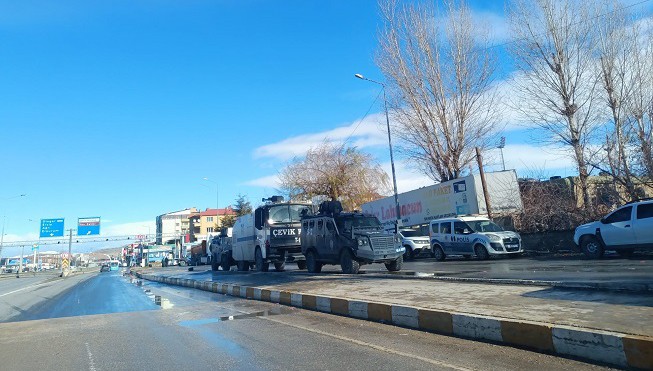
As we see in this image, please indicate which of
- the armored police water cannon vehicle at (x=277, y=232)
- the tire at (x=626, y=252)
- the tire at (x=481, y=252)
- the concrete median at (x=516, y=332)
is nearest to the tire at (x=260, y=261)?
the armored police water cannon vehicle at (x=277, y=232)

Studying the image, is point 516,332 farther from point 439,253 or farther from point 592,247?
point 439,253

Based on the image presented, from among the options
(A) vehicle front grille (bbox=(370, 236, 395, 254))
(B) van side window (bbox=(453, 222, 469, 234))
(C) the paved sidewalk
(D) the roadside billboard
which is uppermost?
(D) the roadside billboard

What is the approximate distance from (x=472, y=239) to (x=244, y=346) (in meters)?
15.3

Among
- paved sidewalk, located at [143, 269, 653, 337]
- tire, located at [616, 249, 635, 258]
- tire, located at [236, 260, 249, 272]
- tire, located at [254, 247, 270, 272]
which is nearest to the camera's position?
paved sidewalk, located at [143, 269, 653, 337]

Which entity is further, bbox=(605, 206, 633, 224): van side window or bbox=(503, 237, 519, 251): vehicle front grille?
bbox=(503, 237, 519, 251): vehicle front grille

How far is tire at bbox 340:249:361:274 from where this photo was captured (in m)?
15.1

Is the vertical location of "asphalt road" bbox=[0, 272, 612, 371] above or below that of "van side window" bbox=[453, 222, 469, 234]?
below

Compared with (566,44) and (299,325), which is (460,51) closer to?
(566,44)

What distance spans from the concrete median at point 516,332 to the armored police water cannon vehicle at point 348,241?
5435mm

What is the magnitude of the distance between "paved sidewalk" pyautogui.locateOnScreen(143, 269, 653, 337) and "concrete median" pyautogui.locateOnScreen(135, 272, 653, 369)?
282 mm

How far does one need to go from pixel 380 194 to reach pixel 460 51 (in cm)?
1985

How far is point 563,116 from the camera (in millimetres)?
23938

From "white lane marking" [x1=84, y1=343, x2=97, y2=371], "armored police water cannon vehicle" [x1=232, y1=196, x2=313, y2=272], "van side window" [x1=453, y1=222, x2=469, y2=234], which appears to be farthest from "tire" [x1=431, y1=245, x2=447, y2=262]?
"white lane marking" [x1=84, y1=343, x2=97, y2=371]

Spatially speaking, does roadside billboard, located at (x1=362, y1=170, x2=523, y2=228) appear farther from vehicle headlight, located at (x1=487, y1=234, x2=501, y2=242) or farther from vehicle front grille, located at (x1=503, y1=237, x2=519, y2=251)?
vehicle headlight, located at (x1=487, y1=234, x2=501, y2=242)
